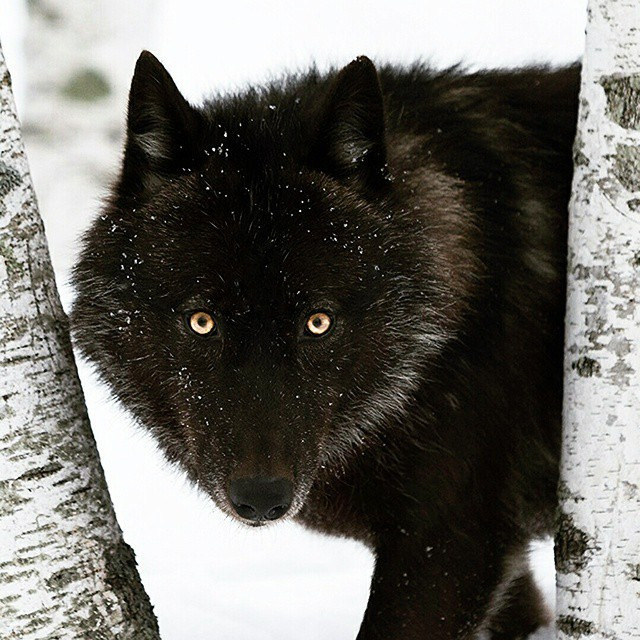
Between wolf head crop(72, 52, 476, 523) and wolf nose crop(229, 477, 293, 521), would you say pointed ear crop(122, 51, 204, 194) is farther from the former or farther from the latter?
wolf nose crop(229, 477, 293, 521)

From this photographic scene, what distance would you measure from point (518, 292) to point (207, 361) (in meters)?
1.14

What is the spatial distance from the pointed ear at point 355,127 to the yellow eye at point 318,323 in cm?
48

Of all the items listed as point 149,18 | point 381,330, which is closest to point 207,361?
point 381,330

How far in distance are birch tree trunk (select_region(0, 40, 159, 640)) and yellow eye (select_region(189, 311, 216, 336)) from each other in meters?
0.41

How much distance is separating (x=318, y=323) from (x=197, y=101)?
5.65 ft

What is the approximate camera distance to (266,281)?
3127 millimetres

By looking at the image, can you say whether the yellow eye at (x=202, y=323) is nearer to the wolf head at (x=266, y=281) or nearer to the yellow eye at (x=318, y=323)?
the wolf head at (x=266, y=281)

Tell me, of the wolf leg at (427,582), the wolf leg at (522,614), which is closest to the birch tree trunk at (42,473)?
the wolf leg at (427,582)

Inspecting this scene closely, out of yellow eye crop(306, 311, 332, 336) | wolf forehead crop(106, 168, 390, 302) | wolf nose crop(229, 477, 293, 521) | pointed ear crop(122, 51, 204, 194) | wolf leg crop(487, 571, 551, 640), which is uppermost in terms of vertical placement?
pointed ear crop(122, 51, 204, 194)

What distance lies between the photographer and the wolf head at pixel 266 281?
10.2ft

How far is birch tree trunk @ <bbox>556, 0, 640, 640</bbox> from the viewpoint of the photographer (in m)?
2.95

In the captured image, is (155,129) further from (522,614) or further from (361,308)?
(522,614)

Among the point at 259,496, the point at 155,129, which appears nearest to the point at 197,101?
the point at 155,129

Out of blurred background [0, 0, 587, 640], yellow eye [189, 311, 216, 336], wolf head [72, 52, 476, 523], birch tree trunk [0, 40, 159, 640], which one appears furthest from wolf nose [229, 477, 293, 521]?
blurred background [0, 0, 587, 640]
